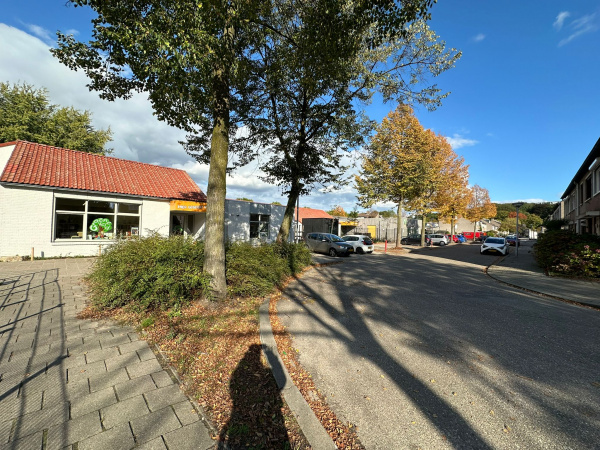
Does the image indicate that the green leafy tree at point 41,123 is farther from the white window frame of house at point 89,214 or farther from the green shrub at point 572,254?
the green shrub at point 572,254

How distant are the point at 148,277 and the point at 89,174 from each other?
11.9m

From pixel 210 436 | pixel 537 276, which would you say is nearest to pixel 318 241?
pixel 537 276

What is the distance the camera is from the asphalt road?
237cm

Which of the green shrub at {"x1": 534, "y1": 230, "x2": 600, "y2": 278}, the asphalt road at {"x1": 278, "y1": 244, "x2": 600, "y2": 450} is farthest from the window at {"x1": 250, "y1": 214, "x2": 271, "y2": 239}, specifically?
the green shrub at {"x1": 534, "y1": 230, "x2": 600, "y2": 278}

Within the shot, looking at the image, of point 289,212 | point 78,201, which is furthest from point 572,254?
point 78,201

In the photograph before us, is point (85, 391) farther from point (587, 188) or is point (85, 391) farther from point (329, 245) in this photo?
point (587, 188)

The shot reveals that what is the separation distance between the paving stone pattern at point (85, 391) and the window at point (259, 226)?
13540 millimetres

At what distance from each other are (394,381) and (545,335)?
3391 millimetres

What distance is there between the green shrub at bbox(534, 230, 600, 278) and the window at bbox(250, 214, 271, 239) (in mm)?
14978

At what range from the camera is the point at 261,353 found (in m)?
3.57

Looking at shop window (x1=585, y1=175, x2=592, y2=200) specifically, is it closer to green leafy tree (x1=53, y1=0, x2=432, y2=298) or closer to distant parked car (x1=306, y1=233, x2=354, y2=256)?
distant parked car (x1=306, y1=233, x2=354, y2=256)

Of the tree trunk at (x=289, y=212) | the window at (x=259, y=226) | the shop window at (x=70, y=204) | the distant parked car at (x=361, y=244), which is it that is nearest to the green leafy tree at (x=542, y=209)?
the distant parked car at (x=361, y=244)

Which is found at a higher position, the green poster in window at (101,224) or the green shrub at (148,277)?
the green poster in window at (101,224)

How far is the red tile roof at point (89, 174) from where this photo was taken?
11.5 m
